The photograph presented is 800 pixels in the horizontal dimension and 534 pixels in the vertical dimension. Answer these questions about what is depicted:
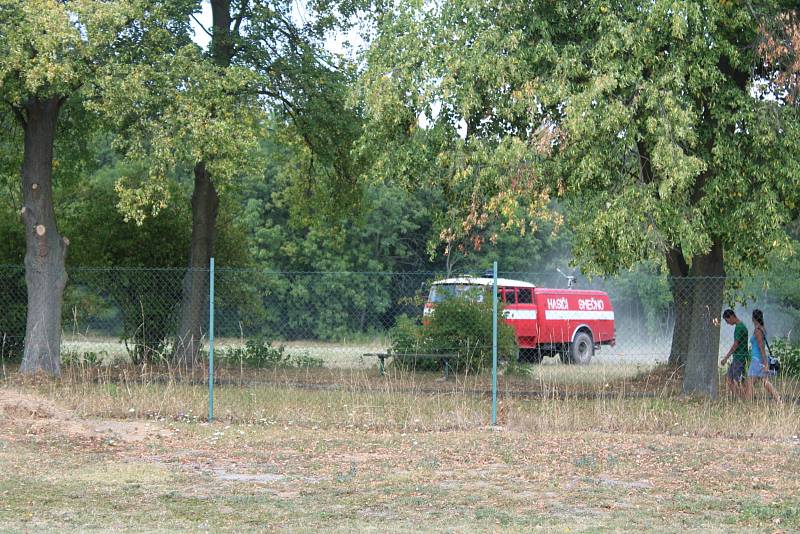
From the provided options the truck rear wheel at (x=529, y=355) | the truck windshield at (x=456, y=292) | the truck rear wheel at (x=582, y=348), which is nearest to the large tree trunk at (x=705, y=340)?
the truck windshield at (x=456, y=292)

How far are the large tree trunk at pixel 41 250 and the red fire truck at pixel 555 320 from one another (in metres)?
9.28

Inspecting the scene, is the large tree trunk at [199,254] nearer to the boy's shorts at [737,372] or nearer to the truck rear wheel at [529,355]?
the truck rear wheel at [529,355]

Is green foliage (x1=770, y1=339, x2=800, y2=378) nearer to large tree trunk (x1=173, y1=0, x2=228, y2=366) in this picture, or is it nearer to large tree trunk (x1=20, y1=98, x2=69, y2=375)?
large tree trunk (x1=173, y1=0, x2=228, y2=366)

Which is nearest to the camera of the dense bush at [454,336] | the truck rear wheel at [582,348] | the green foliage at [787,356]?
the dense bush at [454,336]

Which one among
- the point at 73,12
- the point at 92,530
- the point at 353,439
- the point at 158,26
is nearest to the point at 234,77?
the point at 158,26

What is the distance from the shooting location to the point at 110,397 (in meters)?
14.3

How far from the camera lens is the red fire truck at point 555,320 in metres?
24.9

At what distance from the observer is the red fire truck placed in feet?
81.6

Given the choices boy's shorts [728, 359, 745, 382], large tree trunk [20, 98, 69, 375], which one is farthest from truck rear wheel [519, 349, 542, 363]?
large tree trunk [20, 98, 69, 375]

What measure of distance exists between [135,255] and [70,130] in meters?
2.76

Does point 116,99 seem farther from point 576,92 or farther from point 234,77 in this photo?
point 576,92

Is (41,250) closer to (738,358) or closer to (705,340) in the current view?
(705,340)

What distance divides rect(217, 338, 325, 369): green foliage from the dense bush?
1.76 m

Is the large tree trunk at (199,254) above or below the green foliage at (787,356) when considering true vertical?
above
